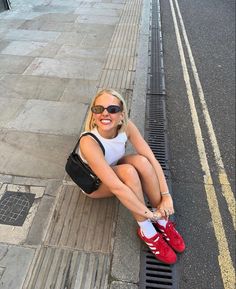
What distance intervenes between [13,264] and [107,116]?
1.70 metres

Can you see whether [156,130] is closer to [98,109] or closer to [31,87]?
[98,109]

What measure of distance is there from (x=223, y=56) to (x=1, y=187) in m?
6.58

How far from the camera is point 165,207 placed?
3100 mm

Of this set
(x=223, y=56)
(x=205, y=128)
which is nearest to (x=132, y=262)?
(x=205, y=128)

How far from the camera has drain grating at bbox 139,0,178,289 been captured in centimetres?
309

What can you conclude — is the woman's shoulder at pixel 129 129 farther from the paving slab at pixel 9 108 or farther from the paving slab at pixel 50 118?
the paving slab at pixel 9 108

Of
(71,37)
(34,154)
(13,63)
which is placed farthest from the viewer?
(71,37)

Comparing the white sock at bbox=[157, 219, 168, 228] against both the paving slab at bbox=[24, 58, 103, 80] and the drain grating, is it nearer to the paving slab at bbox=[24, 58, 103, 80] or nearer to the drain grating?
the drain grating

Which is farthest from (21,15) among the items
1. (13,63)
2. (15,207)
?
(15,207)

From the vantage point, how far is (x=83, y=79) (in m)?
6.40

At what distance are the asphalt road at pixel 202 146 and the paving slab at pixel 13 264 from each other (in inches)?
59.6

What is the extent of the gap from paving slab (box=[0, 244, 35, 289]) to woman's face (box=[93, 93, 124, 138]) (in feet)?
4.78

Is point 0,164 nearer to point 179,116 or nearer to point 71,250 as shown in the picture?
point 71,250

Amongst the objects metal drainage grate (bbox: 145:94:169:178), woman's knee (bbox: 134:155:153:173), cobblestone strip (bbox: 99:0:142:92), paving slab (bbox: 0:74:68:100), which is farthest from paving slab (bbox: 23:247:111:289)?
cobblestone strip (bbox: 99:0:142:92)
